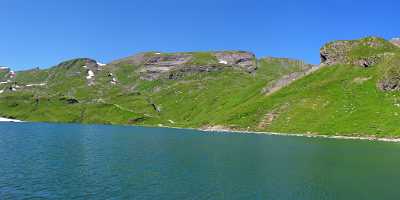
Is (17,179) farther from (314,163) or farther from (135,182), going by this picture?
(314,163)

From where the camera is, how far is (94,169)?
3494 inches

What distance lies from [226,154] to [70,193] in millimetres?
64077

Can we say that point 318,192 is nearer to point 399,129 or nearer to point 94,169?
point 94,169

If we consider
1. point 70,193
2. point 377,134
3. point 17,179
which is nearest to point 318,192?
point 70,193

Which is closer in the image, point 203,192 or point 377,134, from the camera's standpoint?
point 203,192

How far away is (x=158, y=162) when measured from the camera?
102 meters

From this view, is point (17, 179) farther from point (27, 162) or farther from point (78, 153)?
point (78, 153)

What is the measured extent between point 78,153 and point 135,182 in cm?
5046

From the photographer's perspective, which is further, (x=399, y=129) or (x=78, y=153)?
(x=399, y=129)

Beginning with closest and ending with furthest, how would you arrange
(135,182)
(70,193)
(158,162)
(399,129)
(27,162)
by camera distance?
(70,193) → (135,182) → (27,162) → (158,162) → (399,129)

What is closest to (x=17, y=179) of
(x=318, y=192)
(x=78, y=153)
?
(x=78, y=153)

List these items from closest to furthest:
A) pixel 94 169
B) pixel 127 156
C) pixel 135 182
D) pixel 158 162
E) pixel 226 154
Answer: pixel 135 182, pixel 94 169, pixel 158 162, pixel 127 156, pixel 226 154

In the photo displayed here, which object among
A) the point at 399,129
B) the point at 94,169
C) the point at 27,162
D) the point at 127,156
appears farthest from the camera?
the point at 399,129

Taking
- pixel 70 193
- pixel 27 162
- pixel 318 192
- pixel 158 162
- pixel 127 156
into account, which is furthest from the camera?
pixel 127 156
